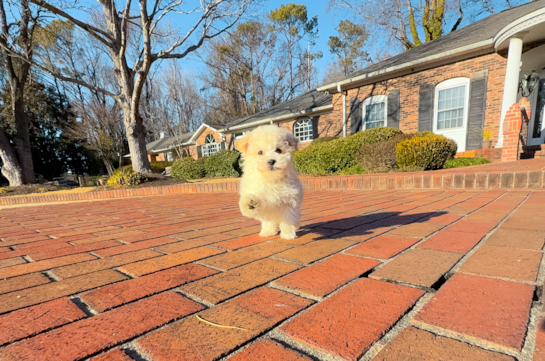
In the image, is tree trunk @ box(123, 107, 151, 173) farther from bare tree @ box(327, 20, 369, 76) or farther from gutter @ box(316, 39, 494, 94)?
bare tree @ box(327, 20, 369, 76)

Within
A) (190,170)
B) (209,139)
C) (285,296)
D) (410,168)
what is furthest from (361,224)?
(209,139)

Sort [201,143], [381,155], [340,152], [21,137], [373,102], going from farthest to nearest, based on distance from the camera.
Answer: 1. [201,143]
2. [21,137]
3. [373,102]
4. [340,152]
5. [381,155]

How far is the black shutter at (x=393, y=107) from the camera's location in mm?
11031

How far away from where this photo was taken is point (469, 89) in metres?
9.36

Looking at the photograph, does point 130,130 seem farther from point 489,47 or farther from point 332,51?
point 332,51

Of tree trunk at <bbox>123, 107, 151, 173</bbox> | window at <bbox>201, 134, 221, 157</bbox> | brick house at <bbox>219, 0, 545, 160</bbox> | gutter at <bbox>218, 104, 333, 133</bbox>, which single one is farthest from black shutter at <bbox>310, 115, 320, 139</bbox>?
window at <bbox>201, 134, 221, 157</bbox>

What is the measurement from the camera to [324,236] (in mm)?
1969

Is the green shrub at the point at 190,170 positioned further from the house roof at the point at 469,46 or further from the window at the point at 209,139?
the house roof at the point at 469,46

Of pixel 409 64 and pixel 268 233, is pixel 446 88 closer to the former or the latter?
pixel 409 64

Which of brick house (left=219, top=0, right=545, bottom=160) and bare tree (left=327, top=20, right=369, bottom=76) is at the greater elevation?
bare tree (left=327, top=20, right=369, bottom=76)

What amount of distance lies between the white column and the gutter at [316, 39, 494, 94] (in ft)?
2.50

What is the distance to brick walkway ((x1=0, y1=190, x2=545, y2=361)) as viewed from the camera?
30.5 inches

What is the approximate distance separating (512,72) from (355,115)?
5.52m

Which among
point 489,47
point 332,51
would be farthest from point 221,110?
point 489,47
